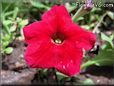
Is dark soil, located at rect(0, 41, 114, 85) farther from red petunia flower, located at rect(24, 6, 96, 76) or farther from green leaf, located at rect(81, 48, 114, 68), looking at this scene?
red petunia flower, located at rect(24, 6, 96, 76)

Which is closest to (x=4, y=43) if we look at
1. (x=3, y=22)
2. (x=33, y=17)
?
(x=3, y=22)

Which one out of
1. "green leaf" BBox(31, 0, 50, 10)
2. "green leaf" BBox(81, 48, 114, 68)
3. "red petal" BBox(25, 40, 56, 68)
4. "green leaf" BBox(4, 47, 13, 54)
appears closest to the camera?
"red petal" BBox(25, 40, 56, 68)

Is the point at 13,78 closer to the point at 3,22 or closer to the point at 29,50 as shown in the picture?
the point at 3,22

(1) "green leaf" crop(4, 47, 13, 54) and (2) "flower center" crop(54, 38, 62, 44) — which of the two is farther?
(1) "green leaf" crop(4, 47, 13, 54)

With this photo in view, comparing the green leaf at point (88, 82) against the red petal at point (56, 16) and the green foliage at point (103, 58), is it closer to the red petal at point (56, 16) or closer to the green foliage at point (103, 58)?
the green foliage at point (103, 58)

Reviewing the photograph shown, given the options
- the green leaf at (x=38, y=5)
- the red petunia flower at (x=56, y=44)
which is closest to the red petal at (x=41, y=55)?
the red petunia flower at (x=56, y=44)

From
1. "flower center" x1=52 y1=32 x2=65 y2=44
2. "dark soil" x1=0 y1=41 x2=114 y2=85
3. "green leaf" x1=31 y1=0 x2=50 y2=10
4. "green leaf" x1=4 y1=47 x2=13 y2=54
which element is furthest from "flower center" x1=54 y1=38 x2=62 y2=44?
"green leaf" x1=31 y1=0 x2=50 y2=10
